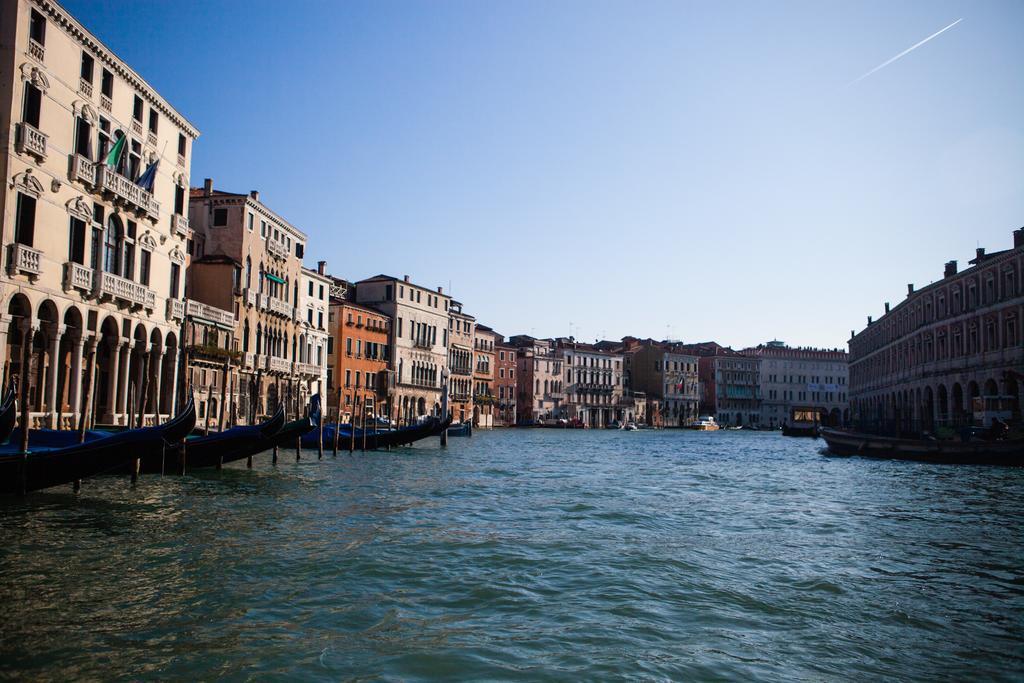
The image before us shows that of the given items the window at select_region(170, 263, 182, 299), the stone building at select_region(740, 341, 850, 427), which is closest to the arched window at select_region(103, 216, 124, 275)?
the window at select_region(170, 263, 182, 299)

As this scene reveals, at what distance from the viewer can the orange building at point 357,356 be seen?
4131cm

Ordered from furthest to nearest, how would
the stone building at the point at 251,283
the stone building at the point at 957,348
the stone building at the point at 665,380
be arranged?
the stone building at the point at 665,380, the stone building at the point at 957,348, the stone building at the point at 251,283

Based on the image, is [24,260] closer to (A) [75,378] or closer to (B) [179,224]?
(A) [75,378]

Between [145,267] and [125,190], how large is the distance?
8.59ft

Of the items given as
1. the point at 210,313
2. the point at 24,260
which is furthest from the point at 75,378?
the point at 210,313

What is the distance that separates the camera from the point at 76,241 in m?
17.2

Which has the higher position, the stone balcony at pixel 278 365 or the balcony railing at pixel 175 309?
the balcony railing at pixel 175 309

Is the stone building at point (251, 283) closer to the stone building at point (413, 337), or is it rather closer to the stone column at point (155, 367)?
the stone column at point (155, 367)

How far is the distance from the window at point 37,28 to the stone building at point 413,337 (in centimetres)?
3109

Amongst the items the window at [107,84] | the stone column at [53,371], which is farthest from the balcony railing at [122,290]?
the window at [107,84]

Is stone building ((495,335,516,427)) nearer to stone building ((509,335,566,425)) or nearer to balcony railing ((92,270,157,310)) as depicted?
stone building ((509,335,566,425))

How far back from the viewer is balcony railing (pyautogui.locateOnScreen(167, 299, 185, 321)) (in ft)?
72.2

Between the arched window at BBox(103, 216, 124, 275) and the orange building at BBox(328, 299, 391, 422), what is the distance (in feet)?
67.4

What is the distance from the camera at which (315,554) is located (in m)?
7.48
